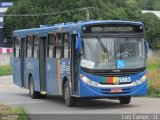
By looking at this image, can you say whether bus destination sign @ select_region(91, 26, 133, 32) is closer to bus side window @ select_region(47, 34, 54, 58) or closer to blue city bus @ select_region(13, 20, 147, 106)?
blue city bus @ select_region(13, 20, 147, 106)

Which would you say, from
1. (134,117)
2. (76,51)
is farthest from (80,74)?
(134,117)

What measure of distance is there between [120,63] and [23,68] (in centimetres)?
850

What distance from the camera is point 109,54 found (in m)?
17.3

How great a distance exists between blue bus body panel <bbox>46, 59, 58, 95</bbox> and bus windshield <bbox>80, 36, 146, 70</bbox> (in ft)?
9.14

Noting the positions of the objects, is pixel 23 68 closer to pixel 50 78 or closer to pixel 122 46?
pixel 50 78

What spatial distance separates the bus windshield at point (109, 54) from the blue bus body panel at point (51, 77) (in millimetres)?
2786

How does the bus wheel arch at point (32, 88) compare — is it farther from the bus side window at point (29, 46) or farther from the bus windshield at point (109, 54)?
the bus windshield at point (109, 54)

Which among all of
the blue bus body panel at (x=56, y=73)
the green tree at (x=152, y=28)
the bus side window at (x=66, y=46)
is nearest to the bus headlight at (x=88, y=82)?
the blue bus body panel at (x=56, y=73)

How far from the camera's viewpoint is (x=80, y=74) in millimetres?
17250

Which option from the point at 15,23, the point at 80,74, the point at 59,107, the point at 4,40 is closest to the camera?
the point at 80,74

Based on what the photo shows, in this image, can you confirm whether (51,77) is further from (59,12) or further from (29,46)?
(59,12)

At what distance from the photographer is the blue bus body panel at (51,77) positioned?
19.9 metres

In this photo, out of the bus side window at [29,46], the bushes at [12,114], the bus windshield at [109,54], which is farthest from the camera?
the bus side window at [29,46]

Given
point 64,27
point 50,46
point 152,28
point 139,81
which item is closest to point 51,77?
point 50,46
